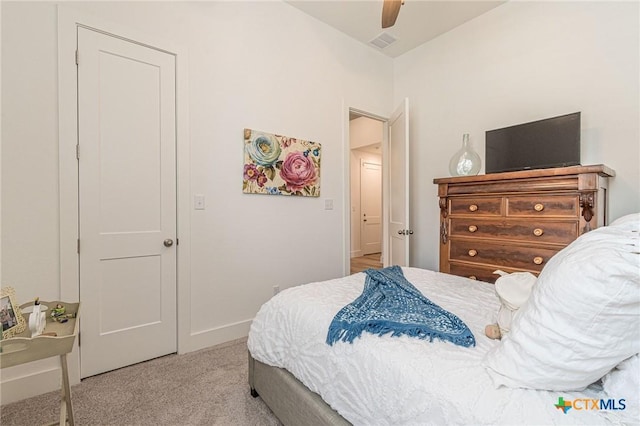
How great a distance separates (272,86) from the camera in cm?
280

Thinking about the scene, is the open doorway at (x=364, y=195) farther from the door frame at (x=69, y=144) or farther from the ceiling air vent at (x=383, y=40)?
the door frame at (x=69, y=144)

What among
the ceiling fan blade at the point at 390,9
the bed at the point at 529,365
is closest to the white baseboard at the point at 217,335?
the bed at the point at 529,365

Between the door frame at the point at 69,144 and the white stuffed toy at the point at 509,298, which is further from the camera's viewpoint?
the door frame at the point at 69,144

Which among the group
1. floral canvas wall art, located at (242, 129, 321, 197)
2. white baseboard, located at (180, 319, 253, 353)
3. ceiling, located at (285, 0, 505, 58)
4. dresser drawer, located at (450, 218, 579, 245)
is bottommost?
white baseboard, located at (180, 319, 253, 353)

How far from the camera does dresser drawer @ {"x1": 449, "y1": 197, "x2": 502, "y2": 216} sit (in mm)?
2348

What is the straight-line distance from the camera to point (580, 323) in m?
0.73

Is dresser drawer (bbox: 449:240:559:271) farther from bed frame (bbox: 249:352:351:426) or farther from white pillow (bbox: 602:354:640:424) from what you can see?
bed frame (bbox: 249:352:351:426)

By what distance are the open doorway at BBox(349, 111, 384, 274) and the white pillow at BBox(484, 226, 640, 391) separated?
17.4ft

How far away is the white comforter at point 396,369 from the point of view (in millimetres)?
772

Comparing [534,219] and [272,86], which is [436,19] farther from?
[534,219]

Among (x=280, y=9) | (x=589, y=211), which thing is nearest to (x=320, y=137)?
(x=280, y=9)

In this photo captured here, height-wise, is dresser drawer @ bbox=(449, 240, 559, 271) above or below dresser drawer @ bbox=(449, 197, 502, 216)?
below

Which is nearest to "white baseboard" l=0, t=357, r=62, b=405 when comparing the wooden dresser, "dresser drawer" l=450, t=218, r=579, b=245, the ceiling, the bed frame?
the bed frame

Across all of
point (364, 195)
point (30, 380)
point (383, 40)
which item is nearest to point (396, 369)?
point (30, 380)
